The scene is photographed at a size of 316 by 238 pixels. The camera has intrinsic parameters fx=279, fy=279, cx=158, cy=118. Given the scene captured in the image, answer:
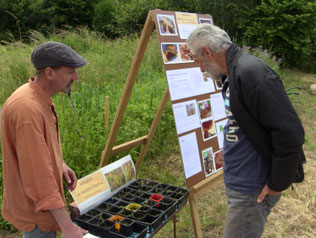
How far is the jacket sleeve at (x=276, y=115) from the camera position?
1.35 m

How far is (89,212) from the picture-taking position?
85.6 inches

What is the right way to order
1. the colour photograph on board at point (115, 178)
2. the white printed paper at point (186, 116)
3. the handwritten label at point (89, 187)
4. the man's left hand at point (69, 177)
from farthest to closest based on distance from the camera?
the colour photograph on board at point (115, 178) < the white printed paper at point (186, 116) < the handwritten label at point (89, 187) < the man's left hand at point (69, 177)

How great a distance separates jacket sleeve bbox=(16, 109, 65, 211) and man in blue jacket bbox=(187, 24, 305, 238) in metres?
0.98

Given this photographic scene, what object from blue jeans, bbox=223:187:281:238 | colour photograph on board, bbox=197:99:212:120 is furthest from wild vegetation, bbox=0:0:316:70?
blue jeans, bbox=223:187:281:238

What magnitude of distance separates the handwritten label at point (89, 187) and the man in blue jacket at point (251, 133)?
3.57 ft

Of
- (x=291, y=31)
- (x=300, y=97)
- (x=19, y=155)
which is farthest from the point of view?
(x=291, y=31)

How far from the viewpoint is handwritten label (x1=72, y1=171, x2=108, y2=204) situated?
2.15 m

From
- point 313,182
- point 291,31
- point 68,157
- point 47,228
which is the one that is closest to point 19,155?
point 47,228

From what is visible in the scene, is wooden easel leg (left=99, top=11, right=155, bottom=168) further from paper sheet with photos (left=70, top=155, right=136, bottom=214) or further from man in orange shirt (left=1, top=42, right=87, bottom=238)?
man in orange shirt (left=1, top=42, right=87, bottom=238)

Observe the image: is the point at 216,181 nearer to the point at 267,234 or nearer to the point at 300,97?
the point at 267,234

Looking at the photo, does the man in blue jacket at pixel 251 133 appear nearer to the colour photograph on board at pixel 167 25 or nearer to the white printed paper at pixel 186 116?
the white printed paper at pixel 186 116

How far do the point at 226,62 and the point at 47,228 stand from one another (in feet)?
4.28

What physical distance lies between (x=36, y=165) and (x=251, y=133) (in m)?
1.08

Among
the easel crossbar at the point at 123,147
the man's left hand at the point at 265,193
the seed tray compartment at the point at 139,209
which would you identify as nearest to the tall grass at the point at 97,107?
the easel crossbar at the point at 123,147
